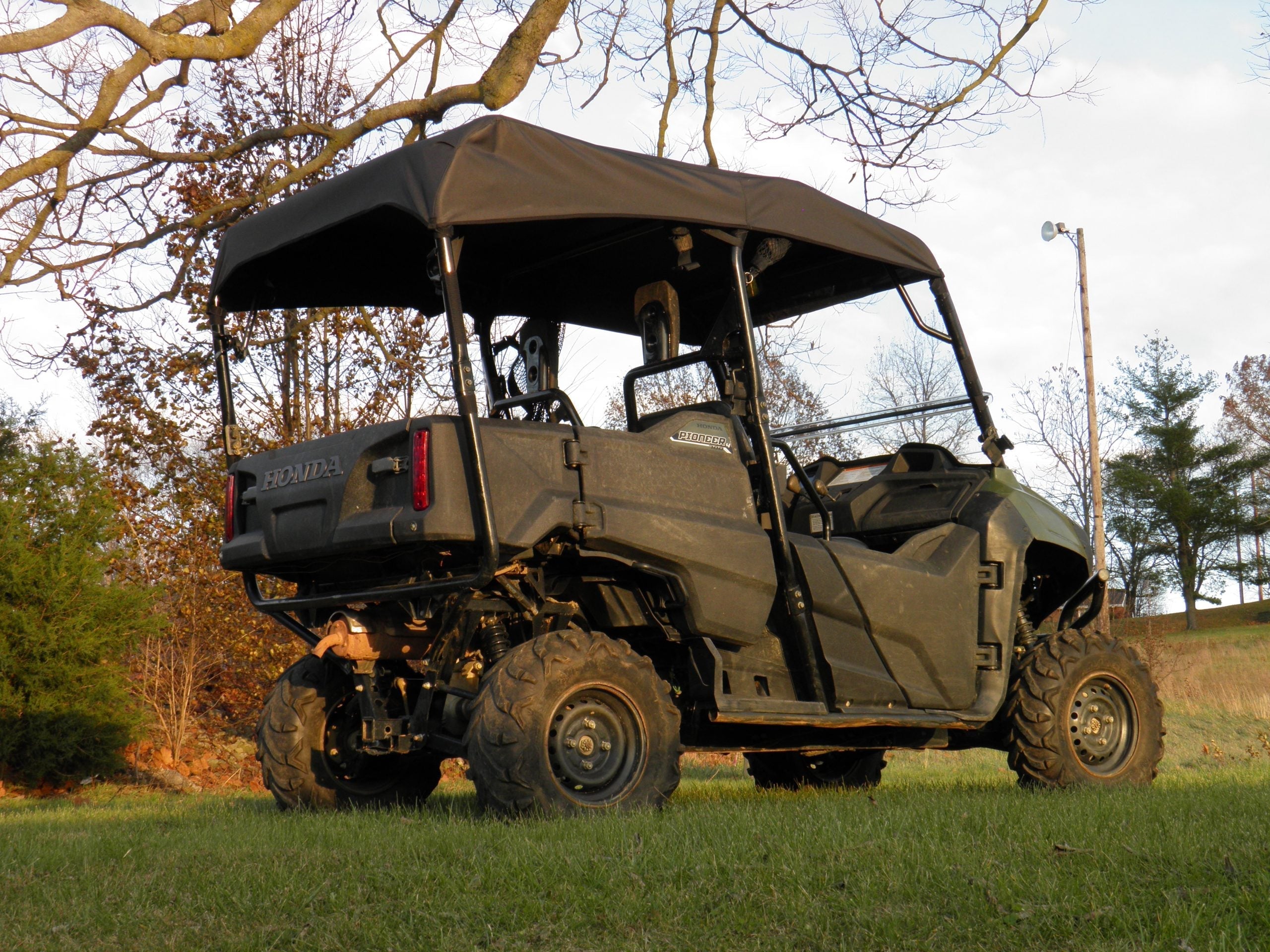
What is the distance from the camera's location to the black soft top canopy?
5.45m

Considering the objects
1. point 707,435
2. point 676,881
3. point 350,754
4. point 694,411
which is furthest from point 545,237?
point 676,881

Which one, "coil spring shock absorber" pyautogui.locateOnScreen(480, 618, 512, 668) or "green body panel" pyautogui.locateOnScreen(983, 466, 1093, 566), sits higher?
"green body panel" pyautogui.locateOnScreen(983, 466, 1093, 566)

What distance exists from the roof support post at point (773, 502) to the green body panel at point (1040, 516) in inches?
65.3

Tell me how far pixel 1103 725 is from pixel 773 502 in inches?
104

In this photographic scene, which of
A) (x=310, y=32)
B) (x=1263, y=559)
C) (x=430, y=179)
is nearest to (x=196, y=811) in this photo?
(x=430, y=179)

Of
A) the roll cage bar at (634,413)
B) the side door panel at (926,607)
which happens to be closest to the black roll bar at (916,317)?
the roll cage bar at (634,413)

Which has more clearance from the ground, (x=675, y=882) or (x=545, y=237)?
(x=545, y=237)

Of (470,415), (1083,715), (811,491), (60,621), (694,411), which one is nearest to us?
(470,415)

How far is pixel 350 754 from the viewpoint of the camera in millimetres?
6547

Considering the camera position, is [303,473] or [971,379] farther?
[971,379]

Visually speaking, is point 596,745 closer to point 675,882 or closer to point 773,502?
point 773,502

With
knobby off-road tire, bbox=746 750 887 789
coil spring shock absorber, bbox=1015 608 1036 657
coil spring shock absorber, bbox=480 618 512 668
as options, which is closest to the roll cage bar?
coil spring shock absorber, bbox=480 618 512 668

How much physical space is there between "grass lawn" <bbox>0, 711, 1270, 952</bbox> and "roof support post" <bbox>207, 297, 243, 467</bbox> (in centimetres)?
185

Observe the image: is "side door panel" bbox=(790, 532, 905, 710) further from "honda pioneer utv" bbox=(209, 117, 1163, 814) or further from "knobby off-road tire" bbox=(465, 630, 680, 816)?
"knobby off-road tire" bbox=(465, 630, 680, 816)
